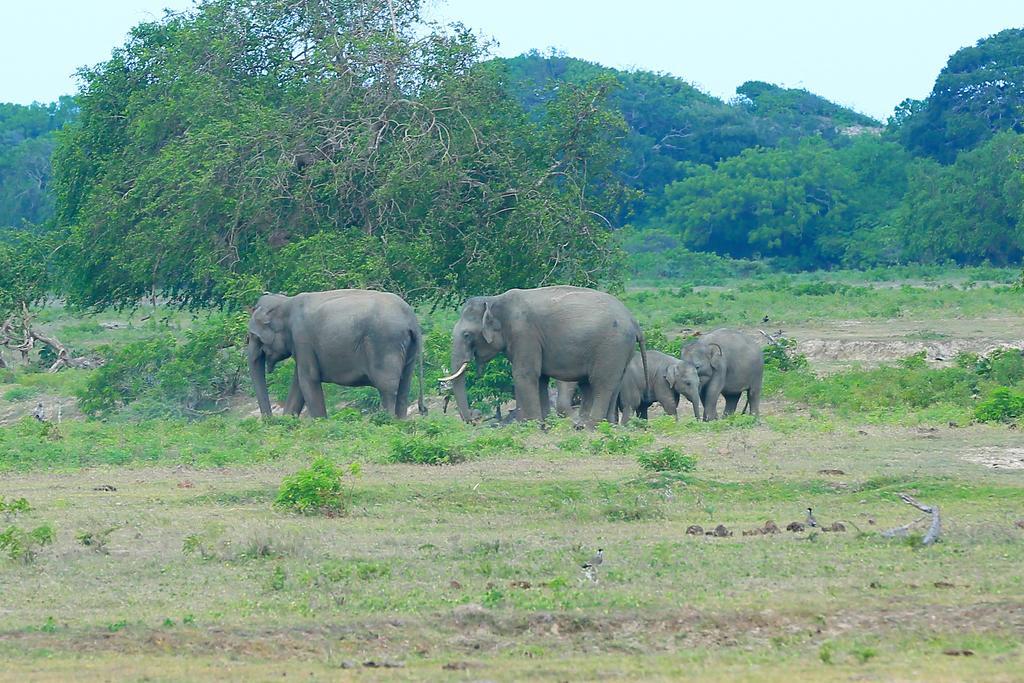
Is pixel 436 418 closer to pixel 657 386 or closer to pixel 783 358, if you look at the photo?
pixel 657 386

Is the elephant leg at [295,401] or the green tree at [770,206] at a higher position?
the green tree at [770,206]

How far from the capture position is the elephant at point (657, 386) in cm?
2089

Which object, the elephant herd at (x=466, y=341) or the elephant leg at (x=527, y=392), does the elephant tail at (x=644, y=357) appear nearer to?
the elephant herd at (x=466, y=341)

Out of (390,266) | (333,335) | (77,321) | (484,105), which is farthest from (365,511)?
(77,321)

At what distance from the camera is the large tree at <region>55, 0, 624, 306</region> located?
71.9ft

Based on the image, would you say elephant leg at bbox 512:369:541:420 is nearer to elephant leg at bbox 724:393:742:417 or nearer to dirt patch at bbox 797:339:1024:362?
elephant leg at bbox 724:393:742:417

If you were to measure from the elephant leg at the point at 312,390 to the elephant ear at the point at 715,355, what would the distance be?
200 inches

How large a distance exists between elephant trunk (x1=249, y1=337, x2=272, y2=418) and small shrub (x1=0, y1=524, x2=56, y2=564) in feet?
30.2

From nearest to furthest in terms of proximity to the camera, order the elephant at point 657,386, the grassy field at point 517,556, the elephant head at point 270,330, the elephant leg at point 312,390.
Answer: the grassy field at point 517,556 < the elephant leg at point 312,390 < the elephant head at point 270,330 < the elephant at point 657,386

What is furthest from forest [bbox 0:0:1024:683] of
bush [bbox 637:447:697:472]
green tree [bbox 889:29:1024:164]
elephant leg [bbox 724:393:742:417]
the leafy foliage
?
the leafy foliage

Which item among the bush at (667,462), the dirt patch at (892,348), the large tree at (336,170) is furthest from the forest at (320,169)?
the bush at (667,462)

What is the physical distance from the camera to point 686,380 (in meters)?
21.0

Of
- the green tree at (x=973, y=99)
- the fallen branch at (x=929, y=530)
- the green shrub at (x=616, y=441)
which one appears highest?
the green tree at (x=973, y=99)

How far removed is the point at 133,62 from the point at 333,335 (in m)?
8.23
